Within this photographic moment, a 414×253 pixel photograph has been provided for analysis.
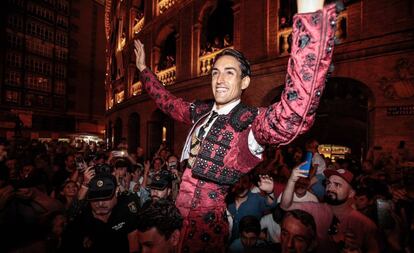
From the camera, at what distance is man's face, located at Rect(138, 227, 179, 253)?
7.56 ft

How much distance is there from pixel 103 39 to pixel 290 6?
136ft

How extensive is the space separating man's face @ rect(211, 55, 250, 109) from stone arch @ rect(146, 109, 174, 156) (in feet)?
41.8

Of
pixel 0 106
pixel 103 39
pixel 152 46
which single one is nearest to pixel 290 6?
pixel 152 46

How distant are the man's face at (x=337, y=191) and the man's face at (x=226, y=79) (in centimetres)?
304

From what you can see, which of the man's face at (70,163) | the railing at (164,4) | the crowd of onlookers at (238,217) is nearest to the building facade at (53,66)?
the railing at (164,4)

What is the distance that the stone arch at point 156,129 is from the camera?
48.0 ft

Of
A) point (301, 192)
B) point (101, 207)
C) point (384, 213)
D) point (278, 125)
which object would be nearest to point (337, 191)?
point (301, 192)

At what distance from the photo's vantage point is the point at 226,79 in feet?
6.04

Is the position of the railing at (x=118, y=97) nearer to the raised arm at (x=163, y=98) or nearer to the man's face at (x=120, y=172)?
the man's face at (x=120, y=172)

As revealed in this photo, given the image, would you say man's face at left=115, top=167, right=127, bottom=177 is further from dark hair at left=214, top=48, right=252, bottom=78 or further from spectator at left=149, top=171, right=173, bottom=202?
dark hair at left=214, top=48, right=252, bottom=78

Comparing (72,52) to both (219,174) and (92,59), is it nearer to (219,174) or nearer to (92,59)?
(92,59)

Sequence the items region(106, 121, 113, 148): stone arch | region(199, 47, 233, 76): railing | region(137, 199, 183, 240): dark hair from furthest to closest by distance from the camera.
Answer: region(106, 121, 113, 148): stone arch
region(199, 47, 233, 76): railing
region(137, 199, 183, 240): dark hair

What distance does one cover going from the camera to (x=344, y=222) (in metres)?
3.62

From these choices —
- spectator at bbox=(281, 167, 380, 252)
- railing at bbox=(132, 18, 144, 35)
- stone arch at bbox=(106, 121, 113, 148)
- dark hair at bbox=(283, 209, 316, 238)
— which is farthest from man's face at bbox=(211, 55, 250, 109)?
stone arch at bbox=(106, 121, 113, 148)
